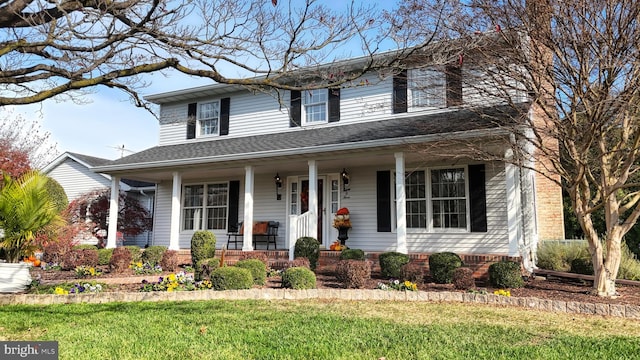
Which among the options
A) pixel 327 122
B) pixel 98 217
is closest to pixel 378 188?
pixel 327 122

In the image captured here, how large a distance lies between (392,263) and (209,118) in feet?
28.1

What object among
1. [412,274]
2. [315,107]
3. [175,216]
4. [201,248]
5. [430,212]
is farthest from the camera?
[315,107]

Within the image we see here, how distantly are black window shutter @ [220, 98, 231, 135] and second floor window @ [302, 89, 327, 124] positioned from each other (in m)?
2.74

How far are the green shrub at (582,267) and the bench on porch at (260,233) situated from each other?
284 inches

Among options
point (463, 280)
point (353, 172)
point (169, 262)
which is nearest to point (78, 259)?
point (169, 262)

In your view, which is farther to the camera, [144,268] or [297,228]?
[144,268]

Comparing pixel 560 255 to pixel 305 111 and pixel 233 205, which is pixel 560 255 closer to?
pixel 305 111

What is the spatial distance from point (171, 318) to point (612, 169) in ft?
22.7

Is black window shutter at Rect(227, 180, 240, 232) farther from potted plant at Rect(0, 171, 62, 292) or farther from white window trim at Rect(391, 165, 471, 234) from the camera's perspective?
potted plant at Rect(0, 171, 62, 292)

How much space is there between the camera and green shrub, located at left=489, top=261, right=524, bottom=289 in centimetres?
740

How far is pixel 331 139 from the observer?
1068 centimetres

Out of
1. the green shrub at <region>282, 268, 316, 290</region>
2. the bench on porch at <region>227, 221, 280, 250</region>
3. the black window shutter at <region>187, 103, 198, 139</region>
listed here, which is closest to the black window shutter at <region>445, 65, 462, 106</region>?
the green shrub at <region>282, 268, 316, 290</region>

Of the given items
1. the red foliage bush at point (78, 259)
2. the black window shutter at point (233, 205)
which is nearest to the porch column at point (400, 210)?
the black window shutter at point (233, 205)

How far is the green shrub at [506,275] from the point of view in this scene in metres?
7.40
